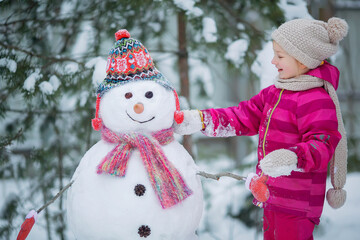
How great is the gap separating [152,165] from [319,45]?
109 centimetres

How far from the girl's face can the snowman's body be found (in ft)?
2.12

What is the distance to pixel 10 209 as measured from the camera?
3250mm

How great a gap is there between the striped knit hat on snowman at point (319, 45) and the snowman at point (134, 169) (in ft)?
2.34

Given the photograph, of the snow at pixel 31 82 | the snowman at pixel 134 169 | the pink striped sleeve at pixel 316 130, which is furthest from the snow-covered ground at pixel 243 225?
the snow at pixel 31 82

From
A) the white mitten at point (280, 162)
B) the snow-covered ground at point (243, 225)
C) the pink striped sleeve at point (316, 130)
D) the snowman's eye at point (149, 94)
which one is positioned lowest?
the snow-covered ground at point (243, 225)

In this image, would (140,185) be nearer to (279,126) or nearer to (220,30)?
(279,126)

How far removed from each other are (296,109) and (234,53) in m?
1.11

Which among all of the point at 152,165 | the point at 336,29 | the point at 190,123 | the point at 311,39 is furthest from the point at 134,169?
the point at 336,29

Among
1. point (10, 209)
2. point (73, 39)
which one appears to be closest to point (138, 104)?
point (10, 209)

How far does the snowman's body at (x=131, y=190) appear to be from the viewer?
6.33 feet

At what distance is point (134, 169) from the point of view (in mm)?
1990

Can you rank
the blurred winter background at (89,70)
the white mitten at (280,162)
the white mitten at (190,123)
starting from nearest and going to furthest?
the white mitten at (280,162), the white mitten at (190,123), the blurred winter background at (89,70)

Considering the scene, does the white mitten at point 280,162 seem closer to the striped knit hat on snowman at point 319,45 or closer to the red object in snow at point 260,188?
the red object in snow at point 260,188

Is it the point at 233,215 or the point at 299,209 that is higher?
the point at 299,209
